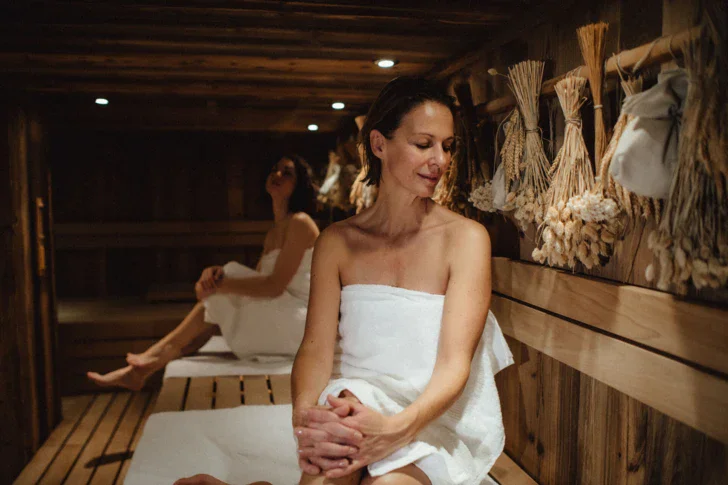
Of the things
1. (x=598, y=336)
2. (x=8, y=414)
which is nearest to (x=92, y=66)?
(x=8, y=414)

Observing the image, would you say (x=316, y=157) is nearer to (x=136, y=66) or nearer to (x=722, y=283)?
(x=136, y=66)

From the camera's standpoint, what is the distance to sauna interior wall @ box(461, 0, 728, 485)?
1.46 meters

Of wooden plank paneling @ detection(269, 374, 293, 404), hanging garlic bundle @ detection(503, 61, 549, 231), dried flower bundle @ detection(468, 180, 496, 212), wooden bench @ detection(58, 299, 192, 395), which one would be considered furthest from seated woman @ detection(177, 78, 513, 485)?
wooden bench @ detection(58, 299, 192, 395)

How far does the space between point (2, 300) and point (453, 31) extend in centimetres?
252

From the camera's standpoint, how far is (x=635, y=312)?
4.88 feet

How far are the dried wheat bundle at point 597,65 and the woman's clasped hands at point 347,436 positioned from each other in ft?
2.85

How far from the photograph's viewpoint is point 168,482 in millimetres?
2039

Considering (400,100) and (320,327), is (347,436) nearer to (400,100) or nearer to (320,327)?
(320,327)

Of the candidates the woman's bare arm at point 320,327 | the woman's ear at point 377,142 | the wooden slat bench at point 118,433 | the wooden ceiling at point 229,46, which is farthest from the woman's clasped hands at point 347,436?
the wooden ceiling at point 229,46

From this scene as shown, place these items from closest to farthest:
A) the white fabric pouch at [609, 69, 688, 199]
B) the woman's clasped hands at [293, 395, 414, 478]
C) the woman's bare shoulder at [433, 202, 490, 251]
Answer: the white fabric pouch at [609, 69, 688, 199] < the woman's clasped hands at [293, 395, 414, 478] < the woman's bare shoulder at [433, 202, 490, 251]

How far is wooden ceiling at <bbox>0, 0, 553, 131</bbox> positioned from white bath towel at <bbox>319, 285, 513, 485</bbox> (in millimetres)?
Result: 943

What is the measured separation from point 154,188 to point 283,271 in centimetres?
259

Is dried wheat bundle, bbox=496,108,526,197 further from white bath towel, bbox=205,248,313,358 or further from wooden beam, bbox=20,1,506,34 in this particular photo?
white bath towel, bbox=205,248,313,358

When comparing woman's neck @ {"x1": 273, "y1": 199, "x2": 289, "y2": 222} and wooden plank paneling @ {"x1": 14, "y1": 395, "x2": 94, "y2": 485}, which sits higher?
woman's neck @ {"x1": 273, "y1": 199, "x2": 289, "y2": 222}
